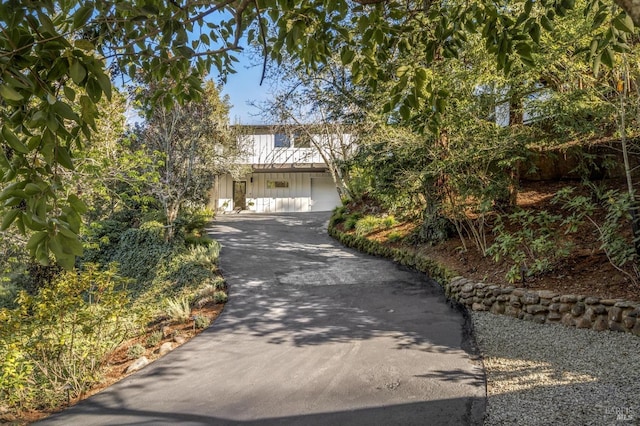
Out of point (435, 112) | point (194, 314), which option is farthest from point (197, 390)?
point (435, 112)

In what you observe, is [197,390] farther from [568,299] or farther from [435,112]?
[568,299]

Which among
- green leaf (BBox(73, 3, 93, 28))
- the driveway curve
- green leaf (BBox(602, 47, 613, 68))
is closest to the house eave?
the driveway curve

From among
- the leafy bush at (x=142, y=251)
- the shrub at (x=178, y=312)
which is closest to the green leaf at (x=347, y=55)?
the shrub at (x=178, y=312)

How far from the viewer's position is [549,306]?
20.5 feet

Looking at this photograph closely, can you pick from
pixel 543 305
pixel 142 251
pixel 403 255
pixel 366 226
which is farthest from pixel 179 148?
pixel 543 305

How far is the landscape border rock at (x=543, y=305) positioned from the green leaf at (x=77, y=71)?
262 inches

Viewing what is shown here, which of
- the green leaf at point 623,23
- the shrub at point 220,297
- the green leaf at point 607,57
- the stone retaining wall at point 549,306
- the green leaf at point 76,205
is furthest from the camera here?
the shrub at point 220,297

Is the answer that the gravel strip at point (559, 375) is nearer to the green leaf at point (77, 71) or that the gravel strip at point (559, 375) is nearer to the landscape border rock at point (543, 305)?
the landscape border rock at point (543, 305)

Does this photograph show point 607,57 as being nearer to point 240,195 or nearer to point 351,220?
point 351,220

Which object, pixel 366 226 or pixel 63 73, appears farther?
pixel 366 226

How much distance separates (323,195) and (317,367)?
22.6 metres

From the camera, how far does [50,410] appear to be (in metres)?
4.49

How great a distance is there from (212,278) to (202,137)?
20.7 ft

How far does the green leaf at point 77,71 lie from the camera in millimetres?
1366
